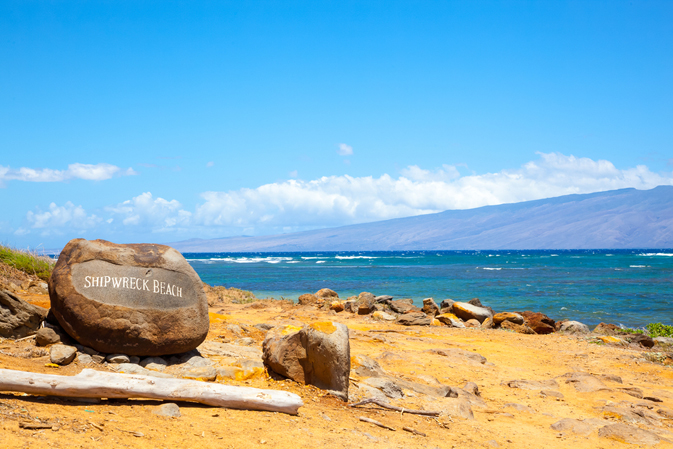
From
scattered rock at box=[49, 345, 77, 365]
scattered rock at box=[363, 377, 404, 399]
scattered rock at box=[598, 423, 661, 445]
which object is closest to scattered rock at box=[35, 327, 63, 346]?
scattered rock at box=[49, 345, 77, 365]

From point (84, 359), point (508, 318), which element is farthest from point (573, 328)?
point (84, 359)

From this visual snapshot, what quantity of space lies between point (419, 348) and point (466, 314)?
6.78 m

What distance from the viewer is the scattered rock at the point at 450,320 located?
54.4ft

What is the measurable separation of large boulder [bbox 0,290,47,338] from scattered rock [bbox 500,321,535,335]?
1361 cm

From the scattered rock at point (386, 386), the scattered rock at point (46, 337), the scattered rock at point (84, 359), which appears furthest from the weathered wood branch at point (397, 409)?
the scattered rock at point (46, 337)

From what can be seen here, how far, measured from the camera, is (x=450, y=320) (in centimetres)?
1669

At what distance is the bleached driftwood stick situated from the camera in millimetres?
4887

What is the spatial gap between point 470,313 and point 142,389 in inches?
562

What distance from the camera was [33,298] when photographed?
11.2 meters

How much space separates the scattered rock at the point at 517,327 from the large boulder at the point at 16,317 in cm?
1361

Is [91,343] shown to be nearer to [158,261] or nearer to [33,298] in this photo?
[158,261]

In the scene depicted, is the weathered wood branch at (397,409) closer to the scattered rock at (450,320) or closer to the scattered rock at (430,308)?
the scattered rock at (450,320)

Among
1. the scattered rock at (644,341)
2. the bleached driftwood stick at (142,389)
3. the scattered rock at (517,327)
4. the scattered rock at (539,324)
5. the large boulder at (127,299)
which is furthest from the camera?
the scattered rock at (539,324)

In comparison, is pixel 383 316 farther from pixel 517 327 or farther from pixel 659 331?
pixel 659 331
